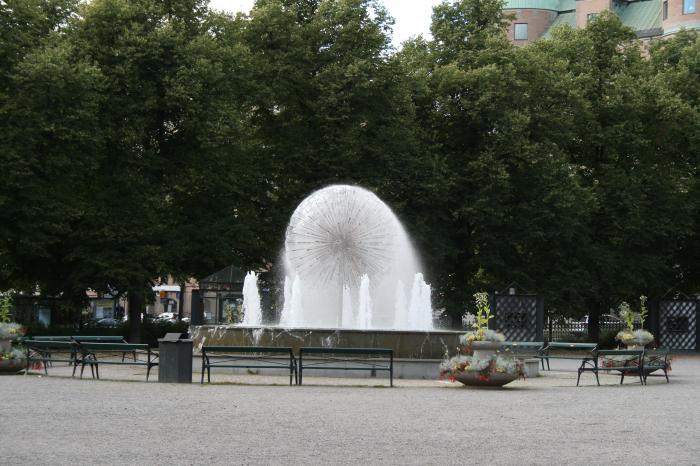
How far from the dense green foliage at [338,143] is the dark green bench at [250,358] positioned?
48.7 feet

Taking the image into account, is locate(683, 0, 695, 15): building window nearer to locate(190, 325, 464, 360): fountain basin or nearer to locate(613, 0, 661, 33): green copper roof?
locate(613, 0, 661, 33): green copper roof

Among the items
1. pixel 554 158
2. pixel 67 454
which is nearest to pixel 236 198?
pixel 554 158

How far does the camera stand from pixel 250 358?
22297 millimetres

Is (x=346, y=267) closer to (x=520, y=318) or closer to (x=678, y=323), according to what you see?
(x=520, y=318)

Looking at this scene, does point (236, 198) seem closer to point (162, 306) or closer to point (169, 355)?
point (169, 355)

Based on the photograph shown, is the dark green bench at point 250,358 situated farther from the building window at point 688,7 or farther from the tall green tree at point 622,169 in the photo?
the building window at point 688,7

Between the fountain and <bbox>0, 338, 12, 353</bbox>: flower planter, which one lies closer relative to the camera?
<bbox>0, 338, 12, 353</bbox>: flower planter

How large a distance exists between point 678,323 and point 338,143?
15439 millimetres

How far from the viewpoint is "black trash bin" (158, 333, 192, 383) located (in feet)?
70.8

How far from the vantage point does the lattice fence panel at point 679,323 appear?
4400 cm

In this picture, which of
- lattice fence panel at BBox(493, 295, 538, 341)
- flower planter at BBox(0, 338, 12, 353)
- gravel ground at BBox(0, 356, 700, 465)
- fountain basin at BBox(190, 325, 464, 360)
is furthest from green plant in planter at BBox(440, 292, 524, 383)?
lattice fence panel at BBox(493, 295, 538, 341)

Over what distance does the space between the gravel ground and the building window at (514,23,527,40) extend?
78.6m

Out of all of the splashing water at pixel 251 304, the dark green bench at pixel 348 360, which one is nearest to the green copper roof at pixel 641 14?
the splashing water at pixel 251 304

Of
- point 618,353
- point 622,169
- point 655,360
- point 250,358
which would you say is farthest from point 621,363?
point 622,169
